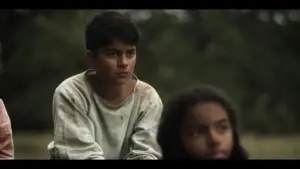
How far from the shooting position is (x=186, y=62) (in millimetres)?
2215

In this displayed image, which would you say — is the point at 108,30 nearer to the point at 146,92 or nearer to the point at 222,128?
the point at 146,92

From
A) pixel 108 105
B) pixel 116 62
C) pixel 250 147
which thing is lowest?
pixel 250 147

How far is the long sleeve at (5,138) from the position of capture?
1.97 metres

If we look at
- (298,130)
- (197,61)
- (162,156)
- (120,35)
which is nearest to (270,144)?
(298,130)

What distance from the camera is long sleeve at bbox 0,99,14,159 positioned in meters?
1.97

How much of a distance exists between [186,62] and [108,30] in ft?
1.21

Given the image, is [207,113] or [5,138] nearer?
[207,113]

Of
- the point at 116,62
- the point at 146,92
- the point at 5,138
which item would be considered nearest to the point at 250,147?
the point at 146,92

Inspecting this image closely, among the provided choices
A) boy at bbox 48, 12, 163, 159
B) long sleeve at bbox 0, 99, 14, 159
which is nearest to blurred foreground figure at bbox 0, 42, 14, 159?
long sleeve at bbox 0, 99, 14, 159

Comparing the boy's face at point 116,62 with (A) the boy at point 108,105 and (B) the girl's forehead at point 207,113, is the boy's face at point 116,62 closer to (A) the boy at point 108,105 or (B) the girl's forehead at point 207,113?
(A) the boy at point 108,105

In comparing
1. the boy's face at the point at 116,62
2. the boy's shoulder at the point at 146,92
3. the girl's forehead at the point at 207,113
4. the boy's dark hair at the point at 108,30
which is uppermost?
the boy's dark hair at the point at 108,30

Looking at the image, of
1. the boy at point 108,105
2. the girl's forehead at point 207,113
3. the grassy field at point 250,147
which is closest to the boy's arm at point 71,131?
the boy at point 108,105
